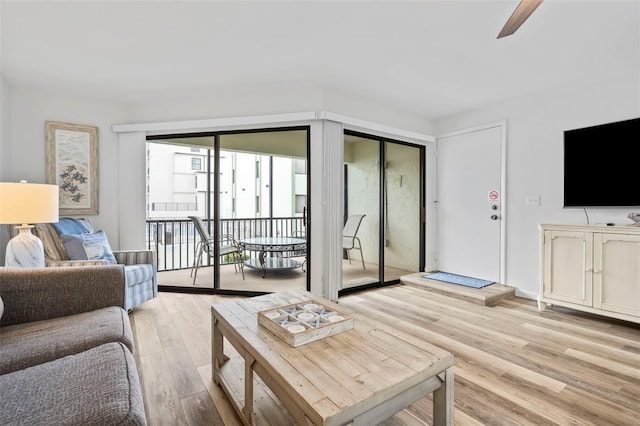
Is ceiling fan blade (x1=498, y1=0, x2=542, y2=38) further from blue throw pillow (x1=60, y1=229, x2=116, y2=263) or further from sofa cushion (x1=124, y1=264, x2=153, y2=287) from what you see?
blue throw pillow (x1=60, y1=229, x2=116, y2=263)

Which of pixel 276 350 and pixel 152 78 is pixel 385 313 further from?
pixel 152 78

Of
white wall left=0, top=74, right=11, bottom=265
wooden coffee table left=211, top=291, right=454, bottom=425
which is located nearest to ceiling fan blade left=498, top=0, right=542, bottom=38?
wooden coffee table left=211, top=291, right=454, bottom=425

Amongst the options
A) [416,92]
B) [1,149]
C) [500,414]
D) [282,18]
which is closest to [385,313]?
[500,414]

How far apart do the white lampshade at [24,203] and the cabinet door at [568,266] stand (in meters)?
4.46

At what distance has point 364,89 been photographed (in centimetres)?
347

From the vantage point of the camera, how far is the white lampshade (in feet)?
7.19

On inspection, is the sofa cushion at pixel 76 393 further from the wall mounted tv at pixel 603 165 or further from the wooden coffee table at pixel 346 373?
the wall mounted tv at pixel 603 165

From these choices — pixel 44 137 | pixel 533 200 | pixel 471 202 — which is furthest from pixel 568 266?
pixel 44 137

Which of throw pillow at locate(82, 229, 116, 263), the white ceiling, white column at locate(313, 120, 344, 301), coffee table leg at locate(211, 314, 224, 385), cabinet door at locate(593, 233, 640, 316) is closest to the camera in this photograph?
coffee table leg at locate(211, 314, 224, 385)

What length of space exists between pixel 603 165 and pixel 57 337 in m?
4.30

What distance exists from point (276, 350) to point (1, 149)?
3.71 meters

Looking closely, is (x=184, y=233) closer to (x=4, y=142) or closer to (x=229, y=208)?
(x=229, y=208)

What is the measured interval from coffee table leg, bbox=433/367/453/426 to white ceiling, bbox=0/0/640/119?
86.3 inches

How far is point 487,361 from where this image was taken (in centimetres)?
213
